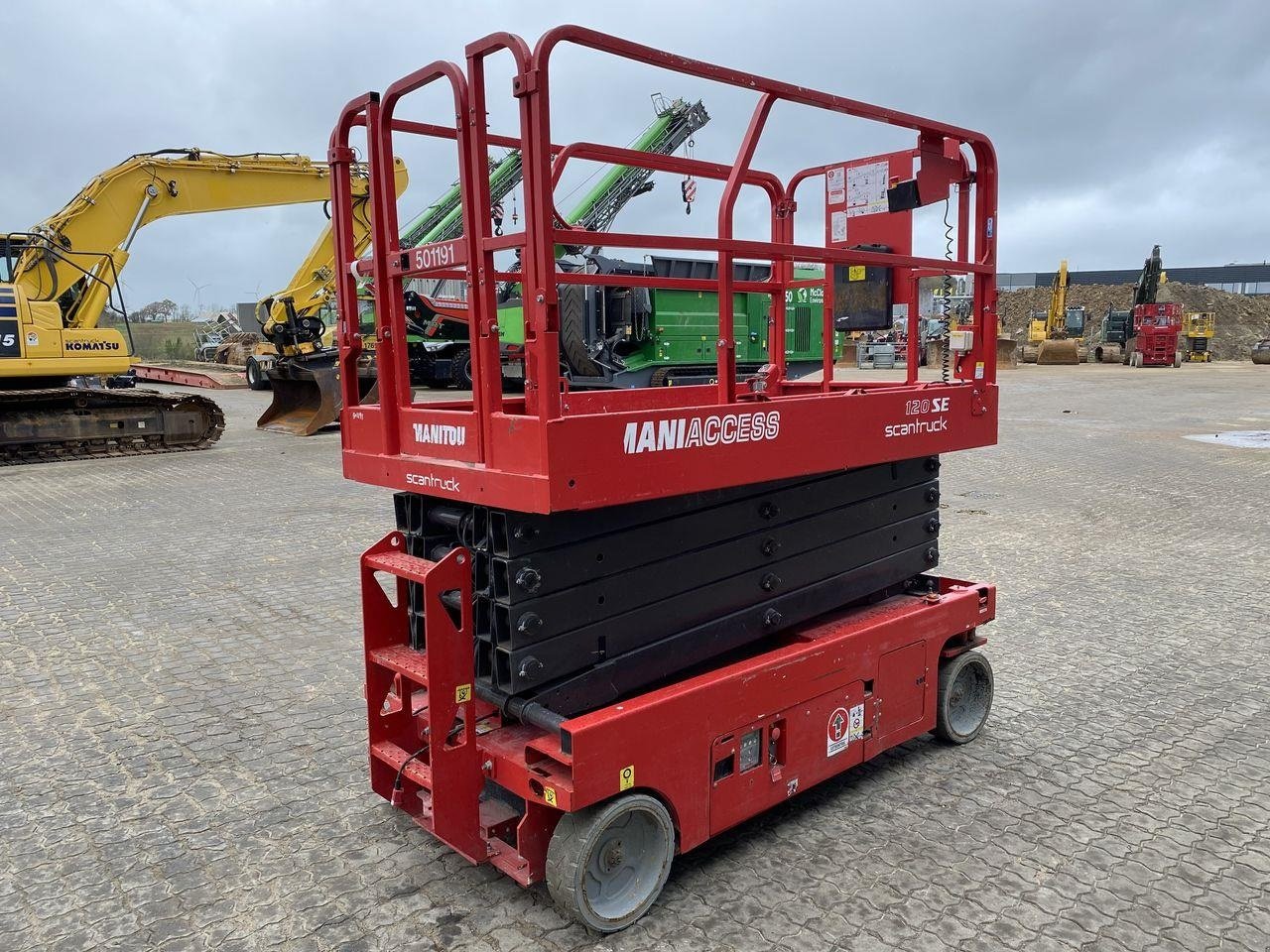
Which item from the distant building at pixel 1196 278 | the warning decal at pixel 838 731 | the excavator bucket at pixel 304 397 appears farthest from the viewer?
the distant building at pixel 1196 278

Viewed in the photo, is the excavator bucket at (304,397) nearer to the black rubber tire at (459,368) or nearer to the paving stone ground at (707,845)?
the black rubber tire at (459,368)

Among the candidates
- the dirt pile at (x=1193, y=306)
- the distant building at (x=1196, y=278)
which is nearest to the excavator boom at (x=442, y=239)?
the dirt pile at (x=1193, y=306)

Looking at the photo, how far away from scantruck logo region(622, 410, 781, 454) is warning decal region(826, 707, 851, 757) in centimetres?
113

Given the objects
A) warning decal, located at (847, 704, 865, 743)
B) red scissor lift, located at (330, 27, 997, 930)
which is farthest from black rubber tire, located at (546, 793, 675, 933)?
warning decal, located at (847, 704, 865, 743)

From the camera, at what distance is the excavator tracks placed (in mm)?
12766

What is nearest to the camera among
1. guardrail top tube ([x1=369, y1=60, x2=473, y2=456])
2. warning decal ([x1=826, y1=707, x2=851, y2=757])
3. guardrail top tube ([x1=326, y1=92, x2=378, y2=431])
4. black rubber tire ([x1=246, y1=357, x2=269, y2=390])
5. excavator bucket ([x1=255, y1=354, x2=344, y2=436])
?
guardrail top tube ([x1=369, y1=60, x2=473, y2=456])

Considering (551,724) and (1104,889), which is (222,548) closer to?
(551,724)

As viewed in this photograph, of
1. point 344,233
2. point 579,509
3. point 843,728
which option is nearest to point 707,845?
point 843,728

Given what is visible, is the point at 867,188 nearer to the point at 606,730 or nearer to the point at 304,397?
the point at 606,730

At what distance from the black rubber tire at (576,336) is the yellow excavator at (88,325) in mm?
5857

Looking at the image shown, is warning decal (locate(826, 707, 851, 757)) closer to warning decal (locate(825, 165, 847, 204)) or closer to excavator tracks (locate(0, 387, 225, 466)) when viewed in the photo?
warning decal (locate(825, 165, 847, 204))

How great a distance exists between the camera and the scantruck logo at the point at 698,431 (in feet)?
8.91

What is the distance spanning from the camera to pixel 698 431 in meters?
2.87

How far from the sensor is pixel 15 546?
7844 mm
